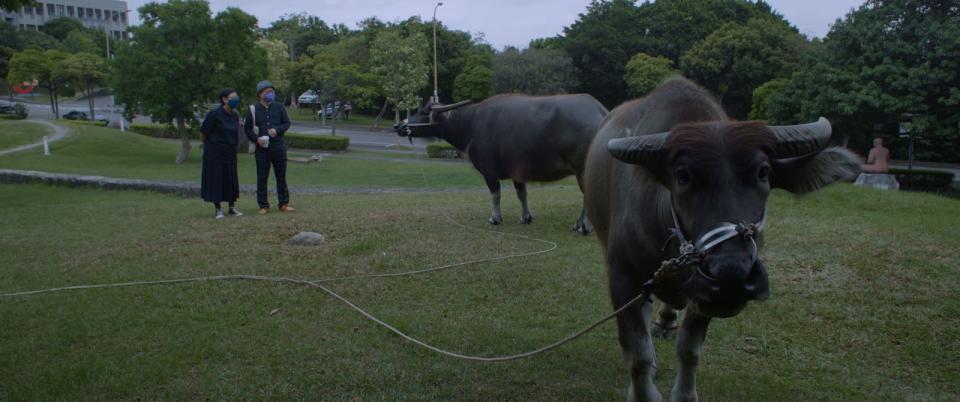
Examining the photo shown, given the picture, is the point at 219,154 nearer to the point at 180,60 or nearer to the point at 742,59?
the point at 180,60

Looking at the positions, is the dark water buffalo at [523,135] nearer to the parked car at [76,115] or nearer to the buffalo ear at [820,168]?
the buffalo ear at [820,168]

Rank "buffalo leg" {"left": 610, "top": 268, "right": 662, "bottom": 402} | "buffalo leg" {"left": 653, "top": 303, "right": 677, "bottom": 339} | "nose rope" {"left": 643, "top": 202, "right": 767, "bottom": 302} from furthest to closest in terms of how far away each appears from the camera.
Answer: "buffalo leg" {"left": 653, "top": 303, "right": 677, "bottom": 339} < "buffalo leg" {"left": 610, "top": 268, "right": 662, "bottom": 402} < "nose rope" {"left": 643, "top": 202, "right": 767, "bottom": 302}

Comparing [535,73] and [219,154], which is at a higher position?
[535,73]

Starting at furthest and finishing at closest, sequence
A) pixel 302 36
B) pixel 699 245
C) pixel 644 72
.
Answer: pixel 302 36, pixel 644 72, pixel 699 245

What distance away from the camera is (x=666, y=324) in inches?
213

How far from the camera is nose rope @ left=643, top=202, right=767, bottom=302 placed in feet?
8.77

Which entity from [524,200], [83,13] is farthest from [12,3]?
Answer: [83,13]

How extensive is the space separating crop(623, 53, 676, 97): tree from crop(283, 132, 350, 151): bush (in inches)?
720

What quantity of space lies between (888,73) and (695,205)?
85.2 ft

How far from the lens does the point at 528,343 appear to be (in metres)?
5.22

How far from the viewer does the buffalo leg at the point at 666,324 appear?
5.38 m

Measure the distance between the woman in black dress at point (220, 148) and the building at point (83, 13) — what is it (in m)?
104

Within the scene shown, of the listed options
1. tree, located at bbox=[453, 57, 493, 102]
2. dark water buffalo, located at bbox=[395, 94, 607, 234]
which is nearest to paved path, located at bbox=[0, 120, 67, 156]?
tree, located at bbox=[453, 57, 493, 102]

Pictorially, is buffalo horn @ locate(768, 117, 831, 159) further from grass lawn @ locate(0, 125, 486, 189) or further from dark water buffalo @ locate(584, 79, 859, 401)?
grass lawn @ locate(0, 125, 486, 189)
